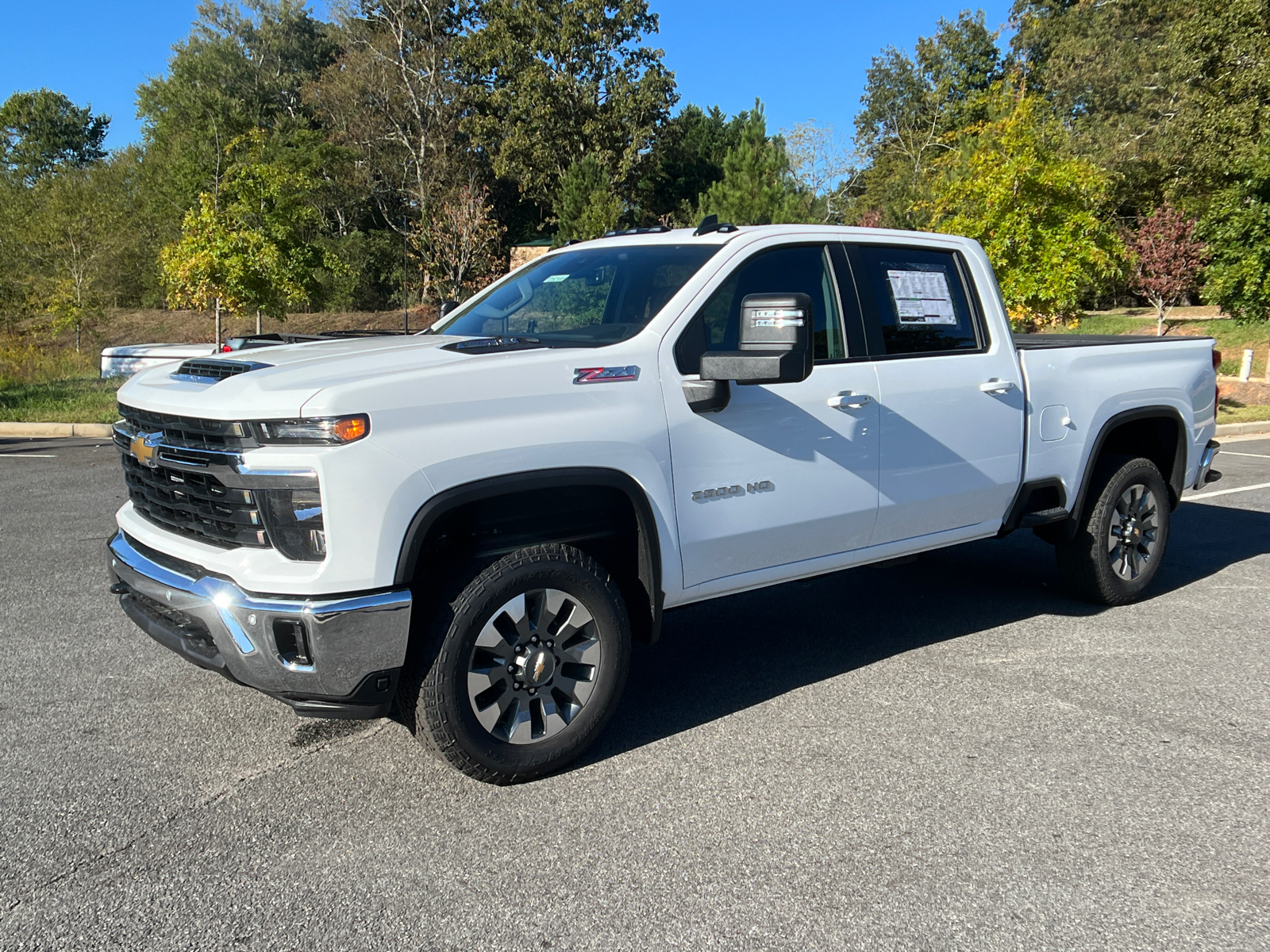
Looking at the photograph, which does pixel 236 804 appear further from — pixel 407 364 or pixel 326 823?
pixel 407 364

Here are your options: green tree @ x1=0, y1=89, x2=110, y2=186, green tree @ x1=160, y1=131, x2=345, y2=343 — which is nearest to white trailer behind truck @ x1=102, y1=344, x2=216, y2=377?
green tree @ x1=160, y1=131, x2=345, y2=343

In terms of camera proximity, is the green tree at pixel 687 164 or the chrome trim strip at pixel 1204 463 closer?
the chrome trim strip at pixel 1204 463

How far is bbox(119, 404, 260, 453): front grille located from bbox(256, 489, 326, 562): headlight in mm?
181

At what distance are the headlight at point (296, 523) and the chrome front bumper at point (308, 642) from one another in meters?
0.15

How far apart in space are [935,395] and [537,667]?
89.7 inches

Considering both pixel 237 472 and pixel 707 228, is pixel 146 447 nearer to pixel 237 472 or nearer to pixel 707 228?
pixel 237 472

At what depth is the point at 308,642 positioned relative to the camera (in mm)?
3127

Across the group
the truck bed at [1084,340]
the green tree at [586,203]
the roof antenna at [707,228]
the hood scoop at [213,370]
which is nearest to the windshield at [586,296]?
the roof antenna at [707,228]

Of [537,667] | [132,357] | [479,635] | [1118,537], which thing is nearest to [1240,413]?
[1118,537]

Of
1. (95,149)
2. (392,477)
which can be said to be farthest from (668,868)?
(95,149)

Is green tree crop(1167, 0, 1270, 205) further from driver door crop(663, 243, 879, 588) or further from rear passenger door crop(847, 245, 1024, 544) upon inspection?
driver door crop(663, 243, 879, 588)

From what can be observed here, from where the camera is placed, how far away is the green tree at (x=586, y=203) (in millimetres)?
37688

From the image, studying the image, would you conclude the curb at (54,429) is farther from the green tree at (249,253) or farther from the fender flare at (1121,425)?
the fender flare at (1121,425)

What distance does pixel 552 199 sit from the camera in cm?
4612
